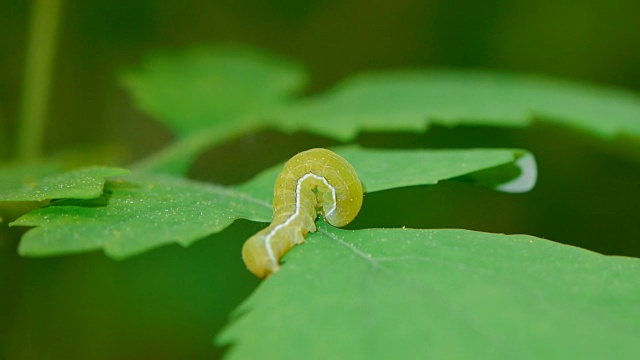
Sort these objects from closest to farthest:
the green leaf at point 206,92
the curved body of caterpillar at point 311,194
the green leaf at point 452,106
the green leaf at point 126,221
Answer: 1. the green leaf at point 126,221
2. the curved body of caterpillar at point 311,194
3. the green leaf at point 452,106
4. the green leaf at point 206,92

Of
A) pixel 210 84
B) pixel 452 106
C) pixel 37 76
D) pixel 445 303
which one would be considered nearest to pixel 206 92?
pixel 210 84

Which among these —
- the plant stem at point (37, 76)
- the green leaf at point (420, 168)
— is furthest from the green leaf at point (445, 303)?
the plant stem at point (37, 76)

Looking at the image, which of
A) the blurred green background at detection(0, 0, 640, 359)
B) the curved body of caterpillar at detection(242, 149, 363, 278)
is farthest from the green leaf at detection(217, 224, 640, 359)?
the blurred green background at detection(0, 0, 640, 359)

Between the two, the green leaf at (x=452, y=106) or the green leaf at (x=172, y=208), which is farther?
the green leaf at (x=452, y=106)

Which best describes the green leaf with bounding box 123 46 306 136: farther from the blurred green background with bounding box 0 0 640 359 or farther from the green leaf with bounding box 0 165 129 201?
the green leaf with bounding box 0 165 129 201

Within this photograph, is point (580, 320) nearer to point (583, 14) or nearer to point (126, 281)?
point (126, 281)

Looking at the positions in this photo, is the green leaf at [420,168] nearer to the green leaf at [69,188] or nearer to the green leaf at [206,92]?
the green leaf at [69,188]

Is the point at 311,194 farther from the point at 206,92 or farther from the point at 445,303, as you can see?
the point at 206,92
